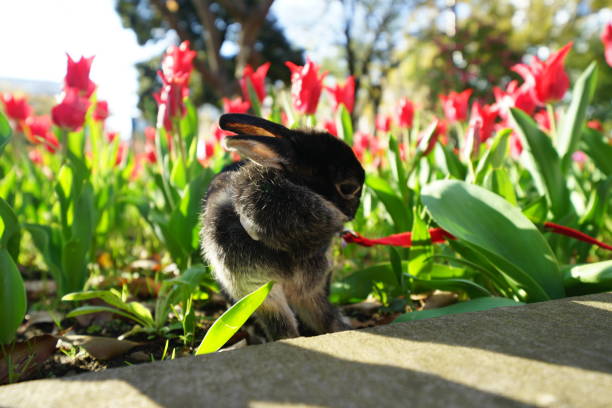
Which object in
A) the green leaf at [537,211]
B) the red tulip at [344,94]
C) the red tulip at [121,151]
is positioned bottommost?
the red tulip at [121,151]

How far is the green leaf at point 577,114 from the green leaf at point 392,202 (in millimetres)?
713

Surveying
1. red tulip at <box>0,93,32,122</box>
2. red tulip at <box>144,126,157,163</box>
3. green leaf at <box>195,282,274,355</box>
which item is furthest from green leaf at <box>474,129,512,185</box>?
red tulip at <box>0,93,32,122</box>

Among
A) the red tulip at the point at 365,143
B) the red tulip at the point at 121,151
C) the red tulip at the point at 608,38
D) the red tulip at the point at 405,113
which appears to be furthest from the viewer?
the red tulip at the point at 365,143

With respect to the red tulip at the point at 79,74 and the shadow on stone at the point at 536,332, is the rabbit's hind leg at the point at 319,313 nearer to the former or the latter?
the shadow on stone at the point at 536,332

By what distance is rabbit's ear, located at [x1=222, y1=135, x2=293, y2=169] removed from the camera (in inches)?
38.6

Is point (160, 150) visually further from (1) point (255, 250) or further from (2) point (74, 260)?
(1) point (255, 250)

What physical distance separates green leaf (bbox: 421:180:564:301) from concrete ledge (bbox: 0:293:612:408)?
0.40m

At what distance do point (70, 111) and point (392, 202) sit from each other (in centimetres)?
156

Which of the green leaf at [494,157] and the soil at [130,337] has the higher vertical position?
the green leaf at [494,157]

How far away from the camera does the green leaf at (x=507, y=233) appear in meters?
1.40

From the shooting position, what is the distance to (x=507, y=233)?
1.42m

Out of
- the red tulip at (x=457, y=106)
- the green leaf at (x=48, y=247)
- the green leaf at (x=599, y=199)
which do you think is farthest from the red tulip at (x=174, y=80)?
the green leaf at (x=599, y=199)

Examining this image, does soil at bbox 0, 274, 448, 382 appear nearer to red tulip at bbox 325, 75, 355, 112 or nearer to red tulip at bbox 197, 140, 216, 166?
red tulip at bbox 325, 75, 355, 112

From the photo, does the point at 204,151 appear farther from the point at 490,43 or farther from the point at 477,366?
the point at 490,43
